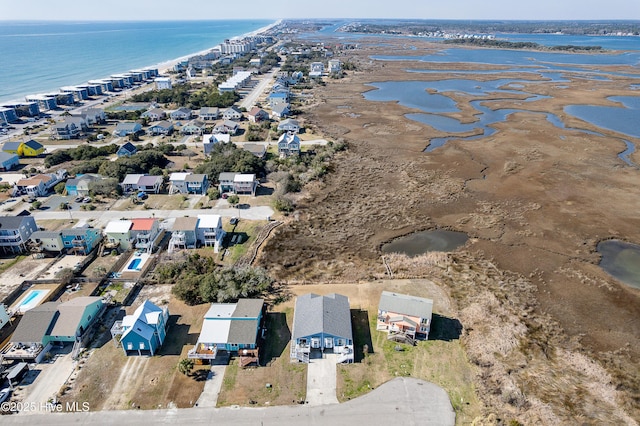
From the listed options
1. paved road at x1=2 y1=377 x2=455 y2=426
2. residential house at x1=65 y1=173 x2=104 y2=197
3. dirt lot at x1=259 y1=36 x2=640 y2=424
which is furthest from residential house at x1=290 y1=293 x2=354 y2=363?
residential house at x1=65 y1=173 x2=104 y2=197

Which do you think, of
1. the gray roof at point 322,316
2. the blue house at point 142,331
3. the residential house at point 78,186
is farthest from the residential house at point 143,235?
the gray roof at point 322,316

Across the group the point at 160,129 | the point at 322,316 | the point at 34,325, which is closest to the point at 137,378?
the point at 34,325

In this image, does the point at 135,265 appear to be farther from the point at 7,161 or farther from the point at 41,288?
the point at 7,161

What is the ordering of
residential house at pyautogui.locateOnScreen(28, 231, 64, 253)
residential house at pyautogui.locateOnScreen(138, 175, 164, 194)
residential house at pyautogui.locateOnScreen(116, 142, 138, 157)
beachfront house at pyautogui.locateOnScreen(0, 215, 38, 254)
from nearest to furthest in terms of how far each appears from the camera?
beachfront house at pyautogui.locateOnScreen(0, 215, 38, 254) < residential house at pyautogui.locateOnScreen(28, 231, 64, 253) < residential house at pyautogui.locateOnScreen(138, 175, 164, 194) < residential house at pyautogui.locateOnScreen(116, 142, 138, 157)

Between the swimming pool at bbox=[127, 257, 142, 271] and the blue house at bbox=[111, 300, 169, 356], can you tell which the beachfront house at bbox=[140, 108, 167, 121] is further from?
the blue house at bbox=[111, 300, 169, 356]

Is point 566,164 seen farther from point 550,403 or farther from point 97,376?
point 97,376

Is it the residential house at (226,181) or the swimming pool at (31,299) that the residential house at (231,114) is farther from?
the swimming pool at (31,299)
